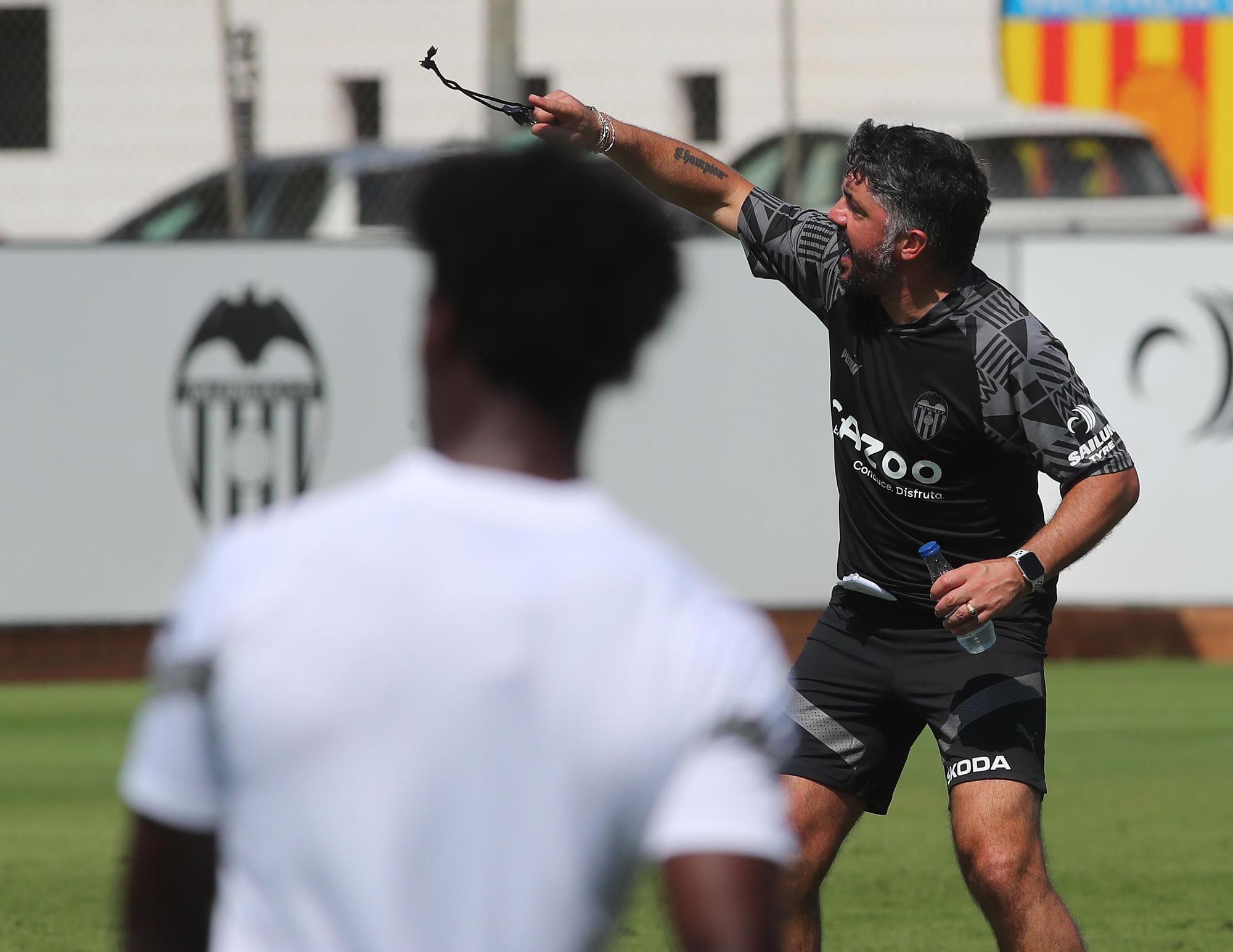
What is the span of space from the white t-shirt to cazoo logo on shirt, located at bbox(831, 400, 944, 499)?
9.34ft

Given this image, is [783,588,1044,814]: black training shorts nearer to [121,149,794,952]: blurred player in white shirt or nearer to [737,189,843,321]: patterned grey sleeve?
[737,189,843,321]: patterned grey sleeve

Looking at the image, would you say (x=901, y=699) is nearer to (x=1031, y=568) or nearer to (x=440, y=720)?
(x=1031, y=568)

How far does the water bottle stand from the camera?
4488mm

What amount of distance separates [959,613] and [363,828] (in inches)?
103

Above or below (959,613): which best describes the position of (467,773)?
above

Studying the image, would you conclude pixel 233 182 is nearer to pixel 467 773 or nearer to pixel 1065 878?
pixel 1065 878

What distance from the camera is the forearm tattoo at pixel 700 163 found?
5.10m

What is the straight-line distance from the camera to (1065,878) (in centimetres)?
660

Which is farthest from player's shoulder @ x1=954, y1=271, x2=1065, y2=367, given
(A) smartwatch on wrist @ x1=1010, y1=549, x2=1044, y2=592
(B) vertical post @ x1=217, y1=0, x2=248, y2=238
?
(B) vertical post @ x1=217, y1=0, x2=248, y2=238

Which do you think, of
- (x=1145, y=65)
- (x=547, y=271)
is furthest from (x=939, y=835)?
(x=1145, y=65)

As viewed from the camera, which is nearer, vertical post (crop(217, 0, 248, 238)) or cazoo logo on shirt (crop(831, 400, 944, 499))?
cazoo logo on shirt (crop(831, 400, 944, 499))

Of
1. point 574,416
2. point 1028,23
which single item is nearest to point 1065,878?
point 574,416

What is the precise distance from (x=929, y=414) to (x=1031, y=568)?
440 millimetres

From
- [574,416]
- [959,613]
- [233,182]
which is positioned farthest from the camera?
[233,182]
